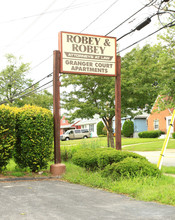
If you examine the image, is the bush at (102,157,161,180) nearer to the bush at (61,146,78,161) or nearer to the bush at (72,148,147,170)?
the bush at (72,148,147,170)

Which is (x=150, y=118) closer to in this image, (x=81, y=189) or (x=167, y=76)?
(x=167, y=76)

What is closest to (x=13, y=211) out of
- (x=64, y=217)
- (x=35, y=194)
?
(x=64, y=217)

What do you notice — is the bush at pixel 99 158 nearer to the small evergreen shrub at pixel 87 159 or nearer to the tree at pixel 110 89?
the small evergreen shrub at pixel 87 159

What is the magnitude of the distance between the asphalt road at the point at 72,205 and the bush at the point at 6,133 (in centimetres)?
158

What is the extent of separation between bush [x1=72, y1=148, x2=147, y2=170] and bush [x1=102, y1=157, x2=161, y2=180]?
36 centimetres

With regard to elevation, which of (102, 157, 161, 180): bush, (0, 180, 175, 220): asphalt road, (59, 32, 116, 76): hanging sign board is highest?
(59, 32, 116, 76): hanging sign board

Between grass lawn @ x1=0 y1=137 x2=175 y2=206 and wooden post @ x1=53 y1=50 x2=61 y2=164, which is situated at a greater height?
wooden post @ x1=53 y1=50 x2=61 y2=164

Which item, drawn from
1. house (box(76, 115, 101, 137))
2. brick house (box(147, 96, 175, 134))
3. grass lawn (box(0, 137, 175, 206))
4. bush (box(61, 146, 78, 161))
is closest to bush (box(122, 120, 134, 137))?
brick house (box(147, 96, 175, 134))

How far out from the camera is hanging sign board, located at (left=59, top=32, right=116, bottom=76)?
10703 mm

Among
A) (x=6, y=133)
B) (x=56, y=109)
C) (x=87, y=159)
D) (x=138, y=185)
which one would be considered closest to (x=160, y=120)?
(x=56, y=109)

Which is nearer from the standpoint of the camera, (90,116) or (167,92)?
(90,116)

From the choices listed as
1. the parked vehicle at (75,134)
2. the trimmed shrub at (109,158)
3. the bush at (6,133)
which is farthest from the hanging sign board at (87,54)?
the parked vehicle at (75,134)

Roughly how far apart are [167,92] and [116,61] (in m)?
9.98

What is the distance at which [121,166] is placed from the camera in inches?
320
